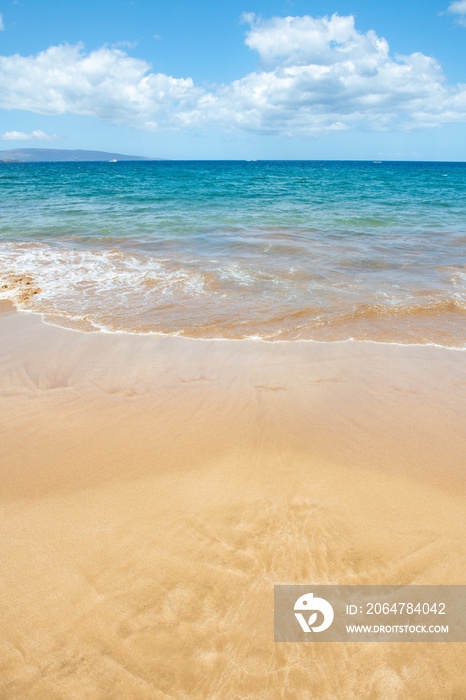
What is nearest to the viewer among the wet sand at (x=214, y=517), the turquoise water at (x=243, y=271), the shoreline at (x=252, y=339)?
the wet sand at (x=214, y=517)

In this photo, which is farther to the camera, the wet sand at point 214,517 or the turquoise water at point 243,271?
the turquoise water at point 243,271

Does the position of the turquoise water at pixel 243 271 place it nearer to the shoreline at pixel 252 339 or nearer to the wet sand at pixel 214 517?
the shoreline at pixel 252 339

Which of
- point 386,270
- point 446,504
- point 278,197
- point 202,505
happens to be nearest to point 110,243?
point 386,270

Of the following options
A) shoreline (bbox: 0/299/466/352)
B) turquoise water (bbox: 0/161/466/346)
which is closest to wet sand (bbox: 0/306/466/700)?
shoreline (bbox: 0/299/466/352)

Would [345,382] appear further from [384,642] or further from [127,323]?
[127,323]

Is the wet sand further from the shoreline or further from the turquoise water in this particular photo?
the turquoise water

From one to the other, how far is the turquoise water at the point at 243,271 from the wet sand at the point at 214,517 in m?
1.60

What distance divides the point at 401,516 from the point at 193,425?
214cm

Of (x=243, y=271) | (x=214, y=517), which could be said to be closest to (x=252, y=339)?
(x=214, y=517)

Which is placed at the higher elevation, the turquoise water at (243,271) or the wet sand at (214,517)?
the turquoise water at (243,271)

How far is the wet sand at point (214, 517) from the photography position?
2082 mm

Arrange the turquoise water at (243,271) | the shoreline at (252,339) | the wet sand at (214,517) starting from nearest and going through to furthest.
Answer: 1. the wet sand at (214,517)
2. the shoreline at (252,339)
3. the turquoise water at (243,271)

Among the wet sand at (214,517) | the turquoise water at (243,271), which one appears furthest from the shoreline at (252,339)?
the wet sand at (214,517)

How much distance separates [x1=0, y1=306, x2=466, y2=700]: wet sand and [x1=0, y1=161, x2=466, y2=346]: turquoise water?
63.0 inches
